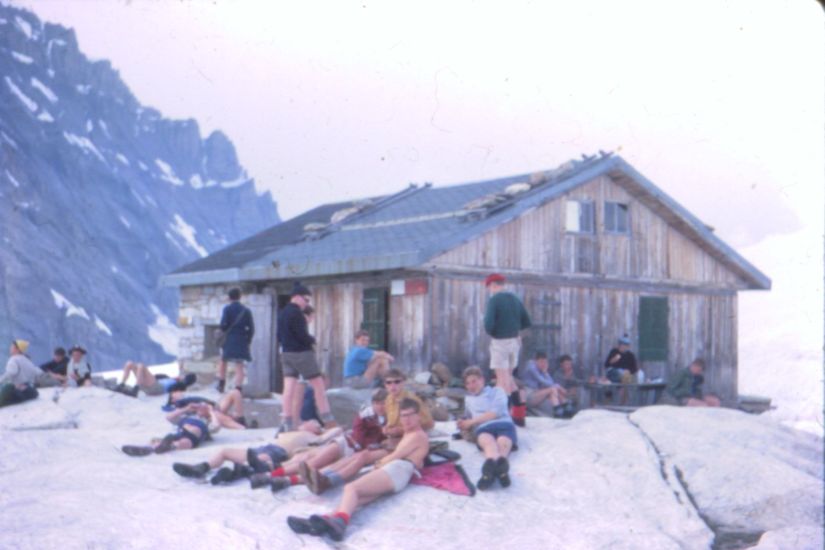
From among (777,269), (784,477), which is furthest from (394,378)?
(777,269)

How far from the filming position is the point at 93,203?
52.9 meters

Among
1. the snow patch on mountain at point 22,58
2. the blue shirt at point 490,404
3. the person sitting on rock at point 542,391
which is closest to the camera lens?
the blue shirt at point 490,404

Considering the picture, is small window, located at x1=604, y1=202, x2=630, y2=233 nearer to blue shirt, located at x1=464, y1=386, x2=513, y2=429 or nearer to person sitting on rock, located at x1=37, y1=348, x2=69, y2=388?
blue shirt, located at x1=464, y1=386, x2=513, y2=429

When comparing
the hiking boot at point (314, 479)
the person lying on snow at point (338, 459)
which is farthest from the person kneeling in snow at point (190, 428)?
Answer: the hiking boot at point (314, 479)

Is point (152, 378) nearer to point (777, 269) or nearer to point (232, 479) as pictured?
point (232, 479)

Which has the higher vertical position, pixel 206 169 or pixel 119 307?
pixel 206 169

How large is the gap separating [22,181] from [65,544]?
44.5 metres

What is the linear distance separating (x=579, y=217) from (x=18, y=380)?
31.8 ft

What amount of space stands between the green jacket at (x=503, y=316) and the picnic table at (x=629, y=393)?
4.24 m

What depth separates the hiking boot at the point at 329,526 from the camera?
6.89 m

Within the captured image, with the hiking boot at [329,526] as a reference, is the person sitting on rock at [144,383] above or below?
above

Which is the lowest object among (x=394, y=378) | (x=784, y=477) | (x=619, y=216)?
(x=784, y=477)

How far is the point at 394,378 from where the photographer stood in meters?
8.84

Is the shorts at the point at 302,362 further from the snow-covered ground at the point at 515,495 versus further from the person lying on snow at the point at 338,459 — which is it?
the person lying on snow at the point at 338,459
